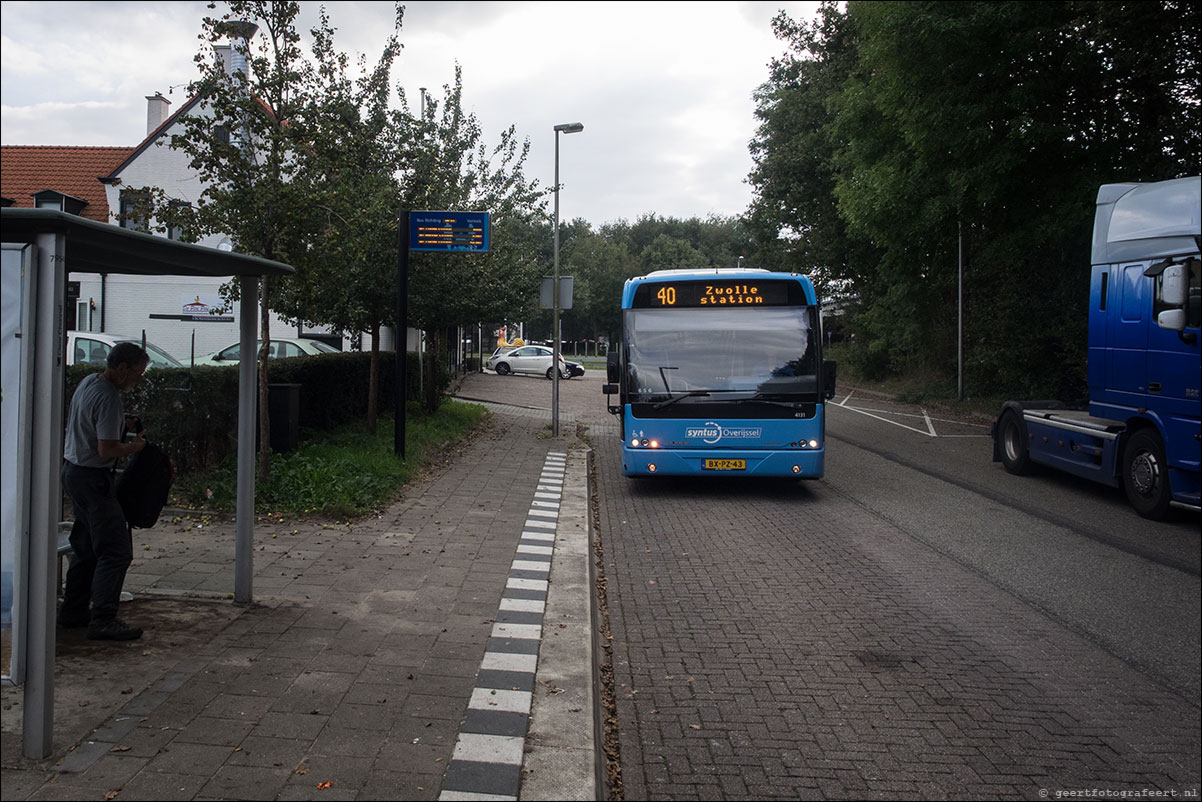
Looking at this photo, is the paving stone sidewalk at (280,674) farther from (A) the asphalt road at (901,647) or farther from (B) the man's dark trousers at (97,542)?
(A) the asphalt road at (901,647)

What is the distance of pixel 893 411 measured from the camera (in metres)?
27.3

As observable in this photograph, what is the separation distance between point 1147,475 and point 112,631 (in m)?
9.99

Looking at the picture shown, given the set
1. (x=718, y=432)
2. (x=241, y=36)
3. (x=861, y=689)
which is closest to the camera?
(x=861, y=689)

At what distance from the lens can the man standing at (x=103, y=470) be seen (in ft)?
18.0

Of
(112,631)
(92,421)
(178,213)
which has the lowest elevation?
(112,631)

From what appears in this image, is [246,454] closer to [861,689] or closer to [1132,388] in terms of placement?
[861,689]

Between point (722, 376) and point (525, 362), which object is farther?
point (525, 362)

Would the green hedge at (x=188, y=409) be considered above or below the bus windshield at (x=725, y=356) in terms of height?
below

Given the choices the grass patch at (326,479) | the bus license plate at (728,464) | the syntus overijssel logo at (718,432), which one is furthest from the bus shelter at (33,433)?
the bus license plate at (728,464)

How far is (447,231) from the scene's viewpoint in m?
13.5

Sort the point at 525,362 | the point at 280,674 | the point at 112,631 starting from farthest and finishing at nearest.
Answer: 1. the point at 525,362
2. the point at 112,631
3. the point at 280,674

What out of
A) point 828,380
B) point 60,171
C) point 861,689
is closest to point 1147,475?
point 828,380

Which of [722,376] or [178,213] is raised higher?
[178,213]

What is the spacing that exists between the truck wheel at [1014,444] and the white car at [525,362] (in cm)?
3379
